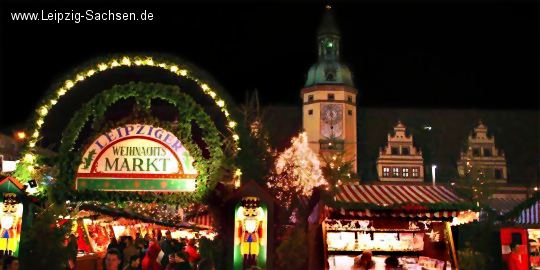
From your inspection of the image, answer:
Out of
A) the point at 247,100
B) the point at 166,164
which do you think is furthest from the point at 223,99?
the point at 166,164

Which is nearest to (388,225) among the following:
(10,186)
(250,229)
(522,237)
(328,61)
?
(250,229)

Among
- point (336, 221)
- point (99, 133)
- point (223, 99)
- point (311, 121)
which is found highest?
point (311, 121)

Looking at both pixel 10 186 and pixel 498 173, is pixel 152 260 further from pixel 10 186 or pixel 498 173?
pixel 498 173

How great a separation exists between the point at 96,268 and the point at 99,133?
495 centimetres

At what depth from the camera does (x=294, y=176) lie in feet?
72.2

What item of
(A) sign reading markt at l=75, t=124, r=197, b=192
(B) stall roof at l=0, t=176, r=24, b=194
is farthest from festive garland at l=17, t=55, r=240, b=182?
(A) sign reading markt at l=75, t=124, r=197, b=192

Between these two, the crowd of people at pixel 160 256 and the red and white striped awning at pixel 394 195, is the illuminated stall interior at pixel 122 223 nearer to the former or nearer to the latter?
the crowd of people at pixel 160 256

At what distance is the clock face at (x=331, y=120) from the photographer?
50.8m

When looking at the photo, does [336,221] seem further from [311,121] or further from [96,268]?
[311,121]

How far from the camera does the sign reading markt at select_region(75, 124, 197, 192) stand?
12.8 meters

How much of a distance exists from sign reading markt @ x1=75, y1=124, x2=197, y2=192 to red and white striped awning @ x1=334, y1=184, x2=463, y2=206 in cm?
347

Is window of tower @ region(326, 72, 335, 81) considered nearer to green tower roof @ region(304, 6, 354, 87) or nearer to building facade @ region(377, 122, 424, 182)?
green tower roof @ region(304, 6, 354, 87)

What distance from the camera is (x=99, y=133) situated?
12867 millimetres

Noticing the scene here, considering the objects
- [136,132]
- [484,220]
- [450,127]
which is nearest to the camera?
[136,132]
